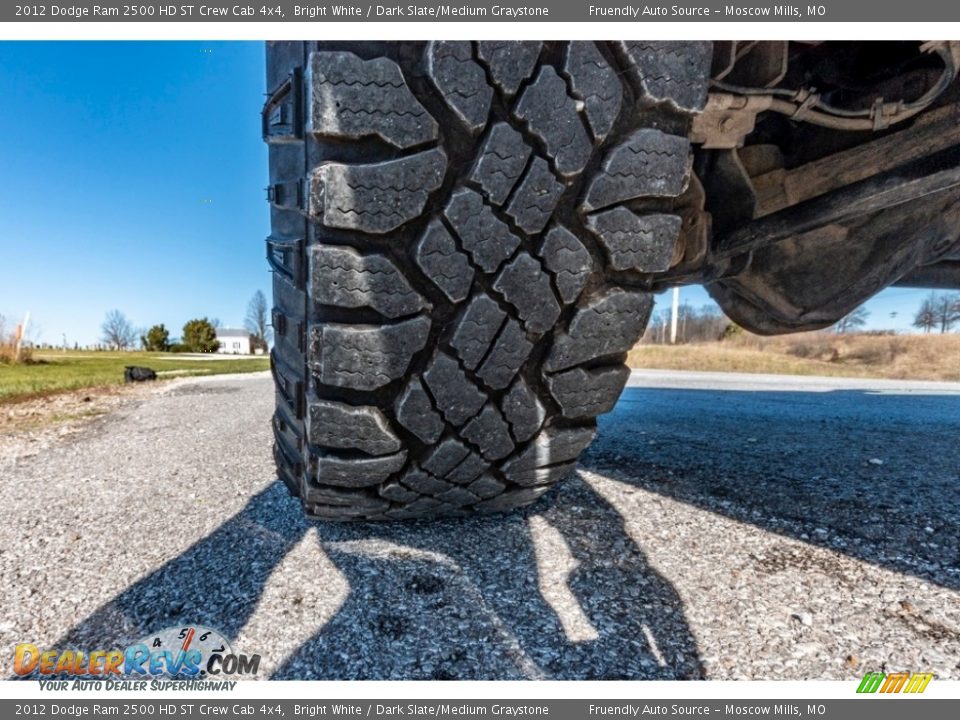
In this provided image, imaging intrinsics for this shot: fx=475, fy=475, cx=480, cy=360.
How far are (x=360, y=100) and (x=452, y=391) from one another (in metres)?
0.53

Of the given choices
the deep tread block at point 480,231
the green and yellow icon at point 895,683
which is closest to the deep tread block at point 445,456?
the deep tread block at point 480,231

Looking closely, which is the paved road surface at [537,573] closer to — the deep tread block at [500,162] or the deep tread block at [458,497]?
the deep tread block at [458,497]

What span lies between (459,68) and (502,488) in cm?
86

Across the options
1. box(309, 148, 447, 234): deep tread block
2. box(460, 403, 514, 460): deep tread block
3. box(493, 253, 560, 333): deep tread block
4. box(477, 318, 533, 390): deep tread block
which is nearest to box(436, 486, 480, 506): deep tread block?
box(460, 403, 514, 460): deep tread block

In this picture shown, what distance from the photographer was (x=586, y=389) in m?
1.03

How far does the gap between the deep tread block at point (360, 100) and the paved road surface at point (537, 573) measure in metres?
0.85

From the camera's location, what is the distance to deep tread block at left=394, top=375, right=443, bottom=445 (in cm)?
92

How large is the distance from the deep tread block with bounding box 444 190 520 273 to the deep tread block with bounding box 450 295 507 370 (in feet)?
0.22

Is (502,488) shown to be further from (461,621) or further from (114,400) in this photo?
(114,400)

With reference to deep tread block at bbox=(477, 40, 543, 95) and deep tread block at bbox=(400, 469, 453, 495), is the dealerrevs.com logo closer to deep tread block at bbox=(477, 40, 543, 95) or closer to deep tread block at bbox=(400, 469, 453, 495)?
deep tread block at bbox=(400, 469, 453, 495)

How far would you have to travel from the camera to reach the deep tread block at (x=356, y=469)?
3.14ft

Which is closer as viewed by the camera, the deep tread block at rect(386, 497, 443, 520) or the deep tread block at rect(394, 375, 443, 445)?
the deep tread block at rect(394, 375, 443, 445)

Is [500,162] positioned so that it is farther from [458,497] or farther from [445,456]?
[458,497]

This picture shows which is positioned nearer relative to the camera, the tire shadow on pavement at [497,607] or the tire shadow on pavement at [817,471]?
the tire shadow on pavement at [497,607]
